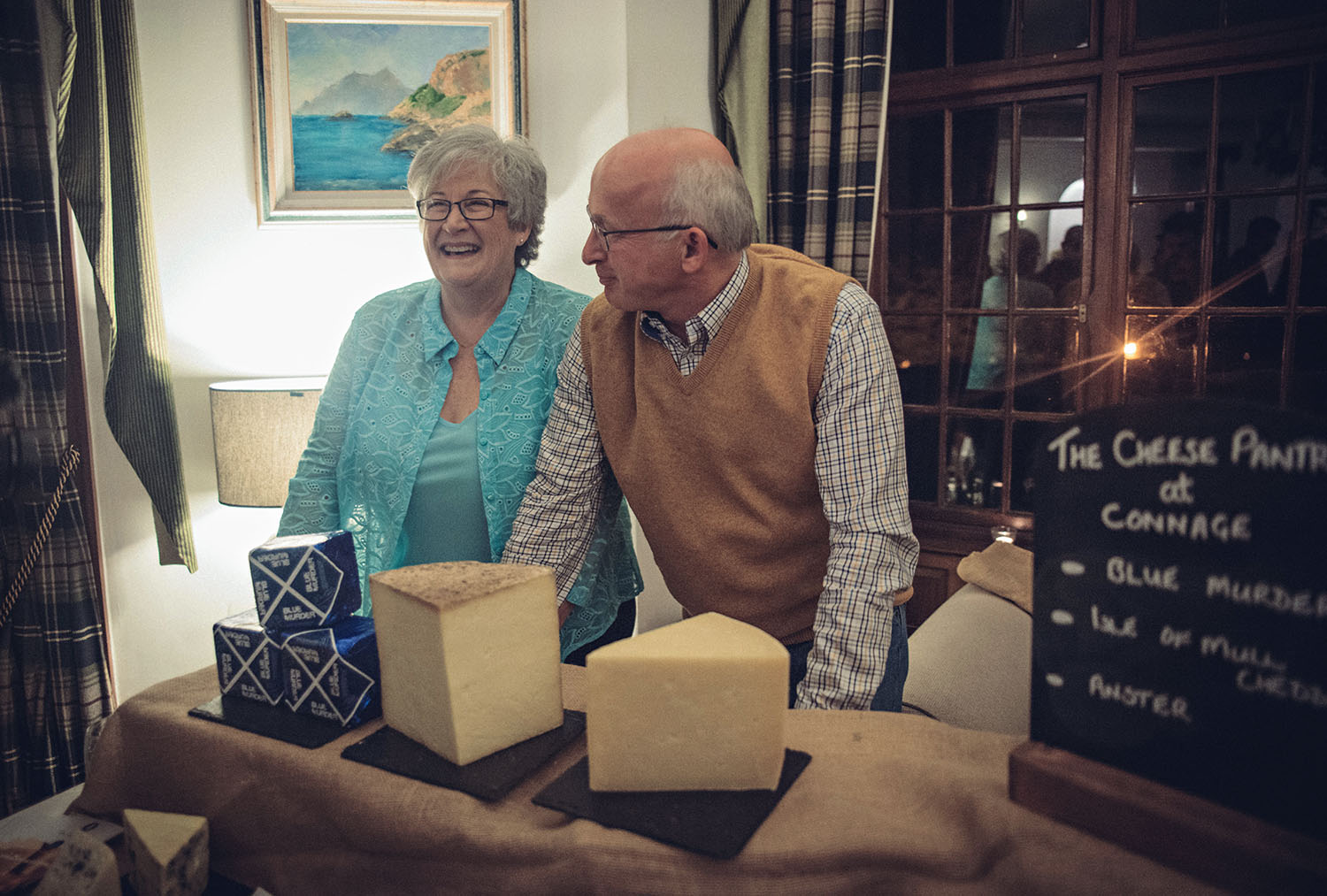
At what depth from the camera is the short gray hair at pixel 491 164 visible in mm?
1590

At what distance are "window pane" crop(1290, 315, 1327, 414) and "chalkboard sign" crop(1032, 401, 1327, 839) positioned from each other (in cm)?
249

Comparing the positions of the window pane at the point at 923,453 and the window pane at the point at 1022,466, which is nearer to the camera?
the window pane at the point at 1022,466

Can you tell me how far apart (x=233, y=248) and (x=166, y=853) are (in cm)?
230

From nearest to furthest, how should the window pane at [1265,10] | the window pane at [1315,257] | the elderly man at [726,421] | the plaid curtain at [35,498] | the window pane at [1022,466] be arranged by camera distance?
the elderly man at [726,421] < the plaid curtain at [35,498] < the window pane at [1265,10] < the window pane at [1315,257] < the window pane at [1022,466]

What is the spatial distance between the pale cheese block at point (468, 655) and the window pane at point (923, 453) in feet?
8.39

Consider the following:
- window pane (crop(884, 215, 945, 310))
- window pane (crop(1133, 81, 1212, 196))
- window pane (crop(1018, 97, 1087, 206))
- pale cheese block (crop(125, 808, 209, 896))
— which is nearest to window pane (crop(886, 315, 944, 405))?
window pane (crop(884, 215, 945, 310))

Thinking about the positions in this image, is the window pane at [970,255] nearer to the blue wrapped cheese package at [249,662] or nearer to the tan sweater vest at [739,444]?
the tan sweater vest at [739,444]

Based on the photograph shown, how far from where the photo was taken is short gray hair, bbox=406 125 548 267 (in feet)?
5.22

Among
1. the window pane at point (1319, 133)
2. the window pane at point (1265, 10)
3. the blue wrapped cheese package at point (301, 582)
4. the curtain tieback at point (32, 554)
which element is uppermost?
the window pane at point (1265, 10)

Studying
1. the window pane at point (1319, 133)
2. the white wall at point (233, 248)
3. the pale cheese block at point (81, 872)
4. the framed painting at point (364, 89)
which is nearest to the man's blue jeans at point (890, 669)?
the pale cheese block at point (81, 872)

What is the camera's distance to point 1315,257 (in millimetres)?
2619

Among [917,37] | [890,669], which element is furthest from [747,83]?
[890,669]

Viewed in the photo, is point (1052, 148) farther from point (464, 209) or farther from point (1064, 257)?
point (464, 209)

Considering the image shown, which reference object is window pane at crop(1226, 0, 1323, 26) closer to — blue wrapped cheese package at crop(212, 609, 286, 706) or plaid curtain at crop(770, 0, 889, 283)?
plaid curtain at crop(770, 0, 889, 283)
